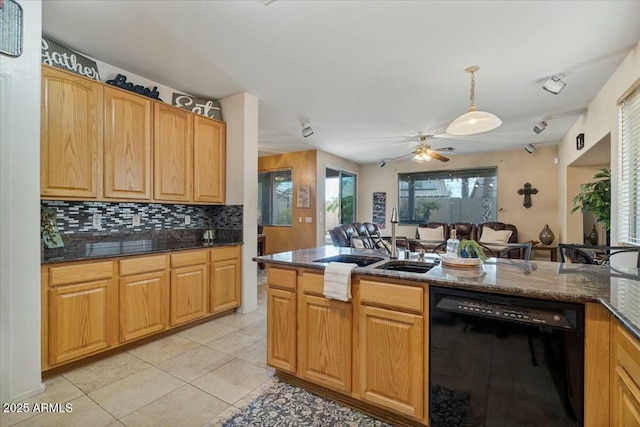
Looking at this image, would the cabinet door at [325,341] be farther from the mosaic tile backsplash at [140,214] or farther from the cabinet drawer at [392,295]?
the mosaic tile backsplash at [140,214]

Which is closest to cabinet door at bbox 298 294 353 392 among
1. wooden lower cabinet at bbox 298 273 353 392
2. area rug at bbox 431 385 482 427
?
wooden lower cabinet at bbox 298 273 353 392

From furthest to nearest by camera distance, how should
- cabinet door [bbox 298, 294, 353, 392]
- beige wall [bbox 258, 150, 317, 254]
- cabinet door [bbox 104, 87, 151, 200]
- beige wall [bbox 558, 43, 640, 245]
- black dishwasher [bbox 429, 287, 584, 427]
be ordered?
beige wall [bbox 258, 150, 317, 254]
cabinet door [bbox 104, 87, 151, 200]
beige wall [bbox 558, 43, 640, 245]
cabinet door [bbox 298, 294, 353, 392]
black dishwasher [bbox 429, 287, 584, 427]

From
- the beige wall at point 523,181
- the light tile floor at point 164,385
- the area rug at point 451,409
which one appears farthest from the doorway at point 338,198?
the area rug at point 451,409

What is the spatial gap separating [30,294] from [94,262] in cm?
Answer: 45

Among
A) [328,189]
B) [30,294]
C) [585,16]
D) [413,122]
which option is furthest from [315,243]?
[585,16]

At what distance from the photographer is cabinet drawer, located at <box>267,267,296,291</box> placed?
2029 millimetres

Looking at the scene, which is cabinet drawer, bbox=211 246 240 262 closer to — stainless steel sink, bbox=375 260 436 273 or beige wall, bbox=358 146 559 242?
stainless steel sink, bbox=375 260 436 273

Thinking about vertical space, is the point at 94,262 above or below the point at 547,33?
below

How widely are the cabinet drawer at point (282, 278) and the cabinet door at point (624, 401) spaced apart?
160cm

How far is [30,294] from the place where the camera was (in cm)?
192

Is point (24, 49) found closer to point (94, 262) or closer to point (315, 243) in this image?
point (94, 262)

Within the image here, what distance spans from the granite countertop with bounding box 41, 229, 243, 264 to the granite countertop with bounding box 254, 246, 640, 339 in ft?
5.07

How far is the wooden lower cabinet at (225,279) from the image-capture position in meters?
3.26

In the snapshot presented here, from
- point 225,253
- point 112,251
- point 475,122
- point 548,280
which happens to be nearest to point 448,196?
point 475,122
